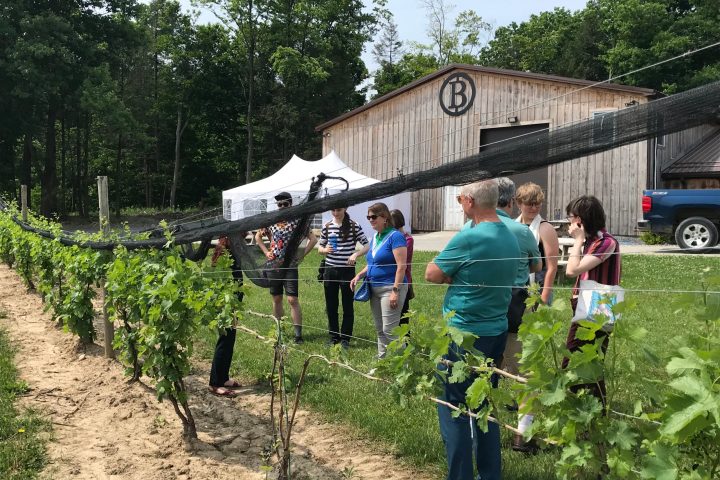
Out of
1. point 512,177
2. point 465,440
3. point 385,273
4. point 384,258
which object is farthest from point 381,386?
point 512,177

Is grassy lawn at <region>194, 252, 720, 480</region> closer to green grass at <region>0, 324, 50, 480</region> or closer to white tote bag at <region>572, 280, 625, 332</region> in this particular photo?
white tote bag at <region>572, 280, 625, 332</region>

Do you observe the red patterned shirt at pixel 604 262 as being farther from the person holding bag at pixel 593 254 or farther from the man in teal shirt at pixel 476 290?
the man in teal shirt at pixel 476 290

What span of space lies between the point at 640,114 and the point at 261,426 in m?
3.44

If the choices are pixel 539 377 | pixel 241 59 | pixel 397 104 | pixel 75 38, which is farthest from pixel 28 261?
pixel 241 59

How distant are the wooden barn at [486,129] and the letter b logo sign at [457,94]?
32 millimetres

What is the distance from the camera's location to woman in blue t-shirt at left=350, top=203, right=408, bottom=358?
18.7 ft

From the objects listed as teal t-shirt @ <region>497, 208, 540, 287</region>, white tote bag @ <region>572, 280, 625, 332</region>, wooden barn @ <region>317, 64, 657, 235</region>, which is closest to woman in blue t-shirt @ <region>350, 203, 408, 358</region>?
teal t-shirt @ <region>497, 208, 540, 287</region>

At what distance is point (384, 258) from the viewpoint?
5.89 m

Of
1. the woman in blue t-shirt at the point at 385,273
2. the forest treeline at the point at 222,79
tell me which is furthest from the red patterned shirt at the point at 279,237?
the forest treeline at the point at 222,79

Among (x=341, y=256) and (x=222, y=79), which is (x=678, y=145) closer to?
(x=341, y=256)

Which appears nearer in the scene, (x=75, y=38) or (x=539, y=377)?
(x=539, y=377)

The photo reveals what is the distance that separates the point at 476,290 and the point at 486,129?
18584mm

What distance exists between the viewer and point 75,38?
32.8m

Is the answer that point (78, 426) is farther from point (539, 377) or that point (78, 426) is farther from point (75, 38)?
point (75, 38)
